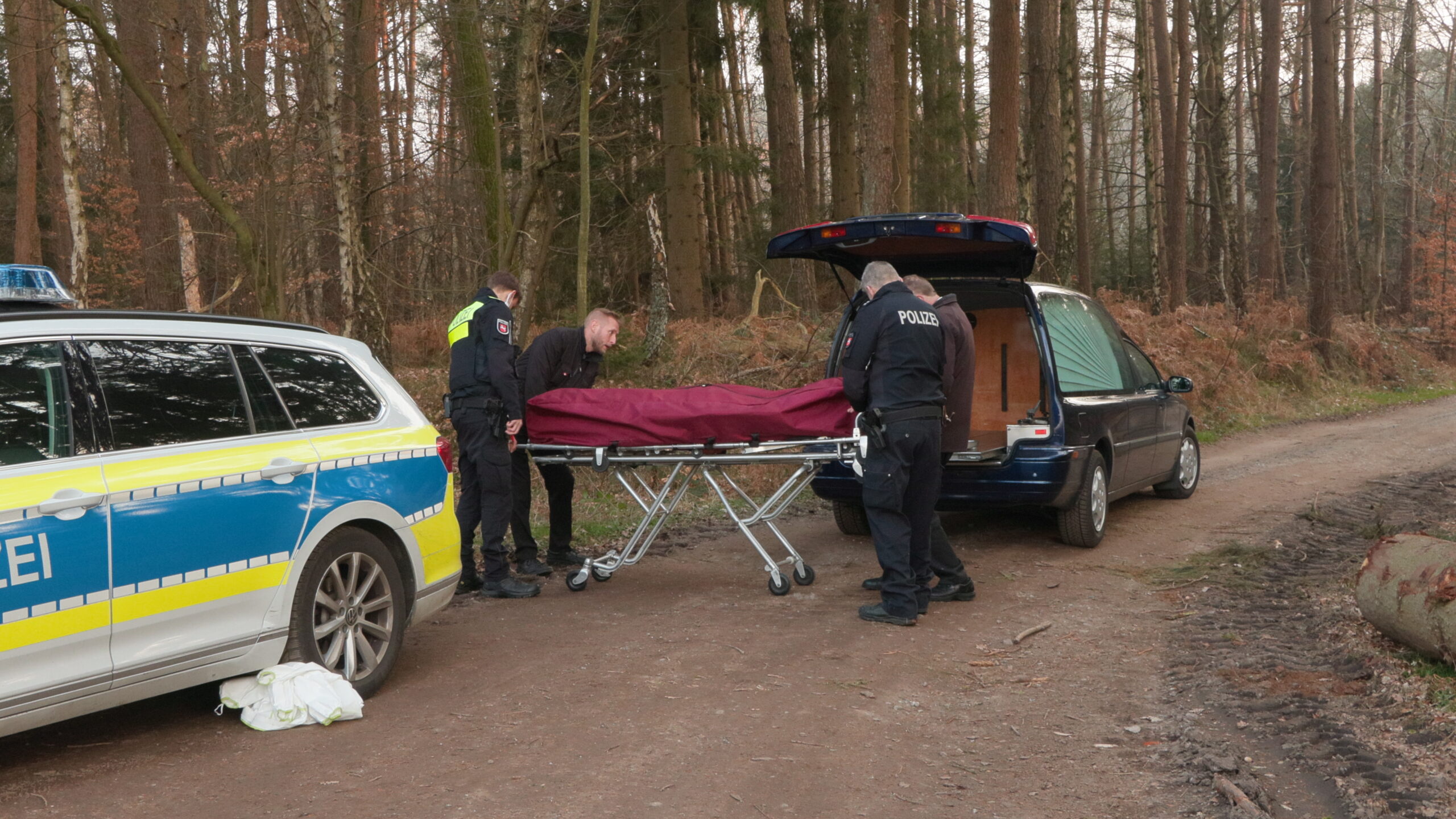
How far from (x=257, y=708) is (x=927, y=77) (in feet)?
65.3

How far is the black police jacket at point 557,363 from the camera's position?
769cm

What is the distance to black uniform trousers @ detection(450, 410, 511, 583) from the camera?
7047 mm

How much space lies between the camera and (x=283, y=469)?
15.8 ft

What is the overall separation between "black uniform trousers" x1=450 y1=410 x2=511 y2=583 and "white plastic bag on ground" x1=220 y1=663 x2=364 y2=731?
2062 mm

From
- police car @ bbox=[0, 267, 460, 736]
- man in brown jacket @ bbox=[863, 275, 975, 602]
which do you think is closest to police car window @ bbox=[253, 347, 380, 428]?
police car @ bbox=[0, 267, 460, 736]

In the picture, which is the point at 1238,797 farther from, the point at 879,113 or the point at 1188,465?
the point at 879,113

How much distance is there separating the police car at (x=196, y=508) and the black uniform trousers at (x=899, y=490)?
7.99 feet

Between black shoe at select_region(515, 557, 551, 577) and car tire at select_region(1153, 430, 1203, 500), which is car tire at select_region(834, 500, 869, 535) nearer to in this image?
black shoe at select_region(515, 557, 551, 577)

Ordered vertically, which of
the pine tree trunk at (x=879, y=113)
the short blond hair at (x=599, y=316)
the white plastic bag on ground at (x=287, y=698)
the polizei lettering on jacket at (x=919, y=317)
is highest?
the pine tree trunk at (x=879, y=113)

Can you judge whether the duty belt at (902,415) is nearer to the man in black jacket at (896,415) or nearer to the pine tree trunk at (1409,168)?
the man in black jacket at (896,415)

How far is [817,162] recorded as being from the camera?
31.9 m

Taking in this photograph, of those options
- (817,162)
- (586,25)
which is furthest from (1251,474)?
(817,162)

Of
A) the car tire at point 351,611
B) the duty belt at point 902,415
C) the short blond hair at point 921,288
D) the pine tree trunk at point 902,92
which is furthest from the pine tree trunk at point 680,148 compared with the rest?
the car tire at point 351,611

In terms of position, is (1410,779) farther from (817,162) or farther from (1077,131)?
(817,162)
